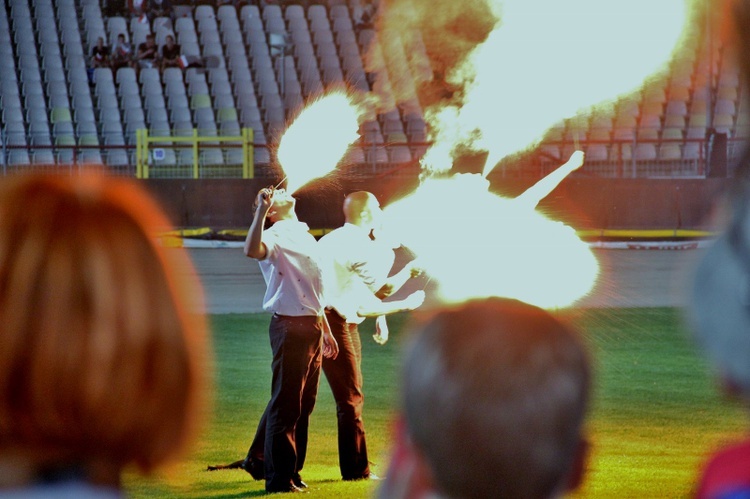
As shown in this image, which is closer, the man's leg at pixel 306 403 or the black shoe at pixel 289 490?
the black shoe at pixel 289 490

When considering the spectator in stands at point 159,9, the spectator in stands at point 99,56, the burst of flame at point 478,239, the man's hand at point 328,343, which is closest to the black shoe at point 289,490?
the man's hand at point 328,343

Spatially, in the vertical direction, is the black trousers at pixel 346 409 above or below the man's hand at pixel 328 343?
below

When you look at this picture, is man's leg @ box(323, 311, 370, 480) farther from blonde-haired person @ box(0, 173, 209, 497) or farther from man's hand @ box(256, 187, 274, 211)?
blonde-haired person @ box(0, 173, 209, 497)

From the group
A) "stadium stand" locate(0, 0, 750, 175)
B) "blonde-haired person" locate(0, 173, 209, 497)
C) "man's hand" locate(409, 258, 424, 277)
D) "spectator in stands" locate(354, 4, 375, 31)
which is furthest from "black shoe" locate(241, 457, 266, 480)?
"spectator in stands" locate(354, 4, 375, 31)

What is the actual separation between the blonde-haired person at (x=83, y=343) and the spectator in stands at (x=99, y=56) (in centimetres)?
3095

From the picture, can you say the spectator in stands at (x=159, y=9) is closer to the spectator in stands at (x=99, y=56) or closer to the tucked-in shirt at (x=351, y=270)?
the spectator in stands at (x=99, y=56)

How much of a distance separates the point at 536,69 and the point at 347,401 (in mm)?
4506

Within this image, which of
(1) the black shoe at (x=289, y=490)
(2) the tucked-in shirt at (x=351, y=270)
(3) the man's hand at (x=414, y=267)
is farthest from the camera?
(3) the man's hand at (x=414, y=267)

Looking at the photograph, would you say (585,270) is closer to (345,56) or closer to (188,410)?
(345,56)

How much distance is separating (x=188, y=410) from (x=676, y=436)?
738 centimetres

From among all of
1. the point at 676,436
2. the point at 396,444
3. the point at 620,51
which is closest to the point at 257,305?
the point at 620,51

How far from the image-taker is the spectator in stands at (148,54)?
104ft

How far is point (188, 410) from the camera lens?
1.86m

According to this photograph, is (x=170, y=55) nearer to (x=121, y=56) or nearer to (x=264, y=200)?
(x=121, y=56)
